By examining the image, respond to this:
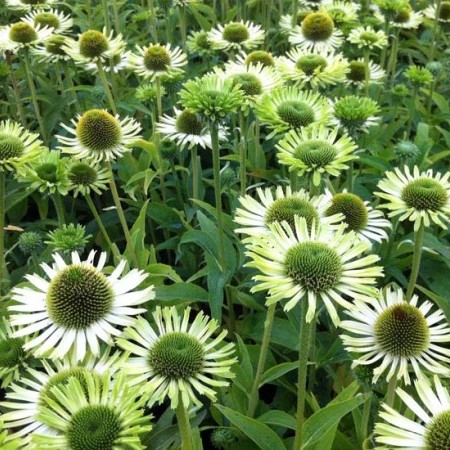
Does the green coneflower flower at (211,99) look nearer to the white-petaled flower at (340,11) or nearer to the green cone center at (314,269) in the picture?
the green cone center at (314,269)

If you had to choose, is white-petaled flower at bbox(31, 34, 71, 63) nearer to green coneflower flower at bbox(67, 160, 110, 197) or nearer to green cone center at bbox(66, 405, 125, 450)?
green coneflower flower at bbox(67, 160, 110, 197)

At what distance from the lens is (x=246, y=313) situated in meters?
2.17

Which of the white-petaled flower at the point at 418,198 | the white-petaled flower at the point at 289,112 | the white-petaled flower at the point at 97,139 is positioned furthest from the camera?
the white-petaled flower at the point at 97,139

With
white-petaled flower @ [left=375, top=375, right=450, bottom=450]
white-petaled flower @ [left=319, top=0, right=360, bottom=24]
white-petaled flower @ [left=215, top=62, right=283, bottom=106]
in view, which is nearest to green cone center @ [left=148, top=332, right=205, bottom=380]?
white-petaled flower @ [left=375, top=375, right=450, bottom=450]

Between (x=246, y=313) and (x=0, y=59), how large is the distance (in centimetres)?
214

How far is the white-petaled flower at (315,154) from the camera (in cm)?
169

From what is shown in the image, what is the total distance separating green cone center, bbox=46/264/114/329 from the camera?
1.33 m

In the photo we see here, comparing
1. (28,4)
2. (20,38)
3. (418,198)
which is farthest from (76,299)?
(28,4)

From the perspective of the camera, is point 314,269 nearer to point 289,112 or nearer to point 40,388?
point 40,388

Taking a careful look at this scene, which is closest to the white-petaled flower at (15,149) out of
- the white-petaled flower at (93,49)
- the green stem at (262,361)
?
the white-petaled flower at (93,49)

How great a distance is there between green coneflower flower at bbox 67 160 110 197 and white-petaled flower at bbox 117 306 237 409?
0.87 m

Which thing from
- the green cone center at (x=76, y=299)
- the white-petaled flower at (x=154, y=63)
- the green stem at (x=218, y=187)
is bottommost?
the green cone center at (x=76, y=299)

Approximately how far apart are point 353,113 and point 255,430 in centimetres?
124

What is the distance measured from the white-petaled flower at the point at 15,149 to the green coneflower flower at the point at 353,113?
1.05m
